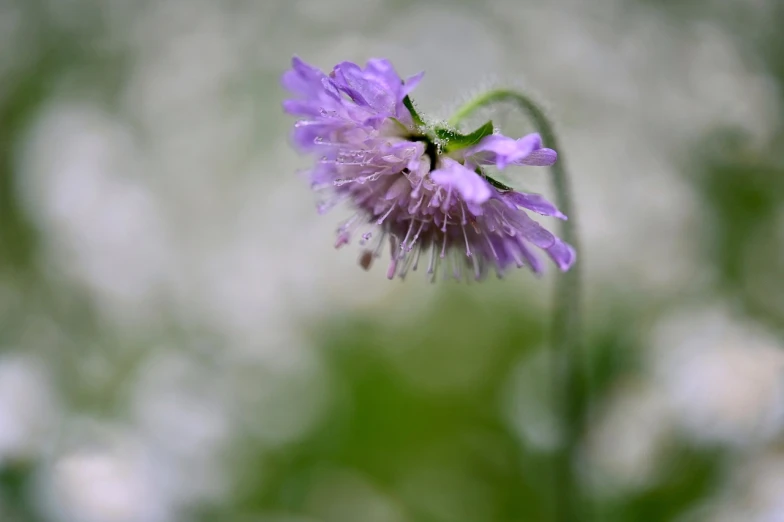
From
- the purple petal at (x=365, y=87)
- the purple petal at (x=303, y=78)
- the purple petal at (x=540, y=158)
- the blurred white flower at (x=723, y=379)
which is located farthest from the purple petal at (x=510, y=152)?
the blurred white flower at (x=723, y=379)

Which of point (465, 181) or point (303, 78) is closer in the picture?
point (465, 181)

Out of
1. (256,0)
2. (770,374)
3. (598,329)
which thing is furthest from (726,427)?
(256,0)

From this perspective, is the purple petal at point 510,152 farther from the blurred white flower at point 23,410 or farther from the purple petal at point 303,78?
the blurred white flower at point 23,410

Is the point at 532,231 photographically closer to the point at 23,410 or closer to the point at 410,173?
the point at 410,173

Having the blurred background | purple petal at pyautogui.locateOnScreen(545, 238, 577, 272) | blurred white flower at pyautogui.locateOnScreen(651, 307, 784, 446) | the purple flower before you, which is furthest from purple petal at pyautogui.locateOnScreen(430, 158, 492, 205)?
blurred white flower at pyautogui.locateOnScreen(651, 307, 784, 446)

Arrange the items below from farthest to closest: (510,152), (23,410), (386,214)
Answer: (23,410) < (386,214) < (510,152)

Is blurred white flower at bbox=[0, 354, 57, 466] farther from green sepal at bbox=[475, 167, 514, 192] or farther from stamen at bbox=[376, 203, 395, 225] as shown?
green sepal at bbox=[475, 167, 514, 192]

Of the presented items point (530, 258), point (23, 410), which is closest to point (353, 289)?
point (23, 410)

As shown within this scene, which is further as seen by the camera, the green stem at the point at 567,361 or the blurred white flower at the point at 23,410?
the blurred white flower at the point at 23,410
